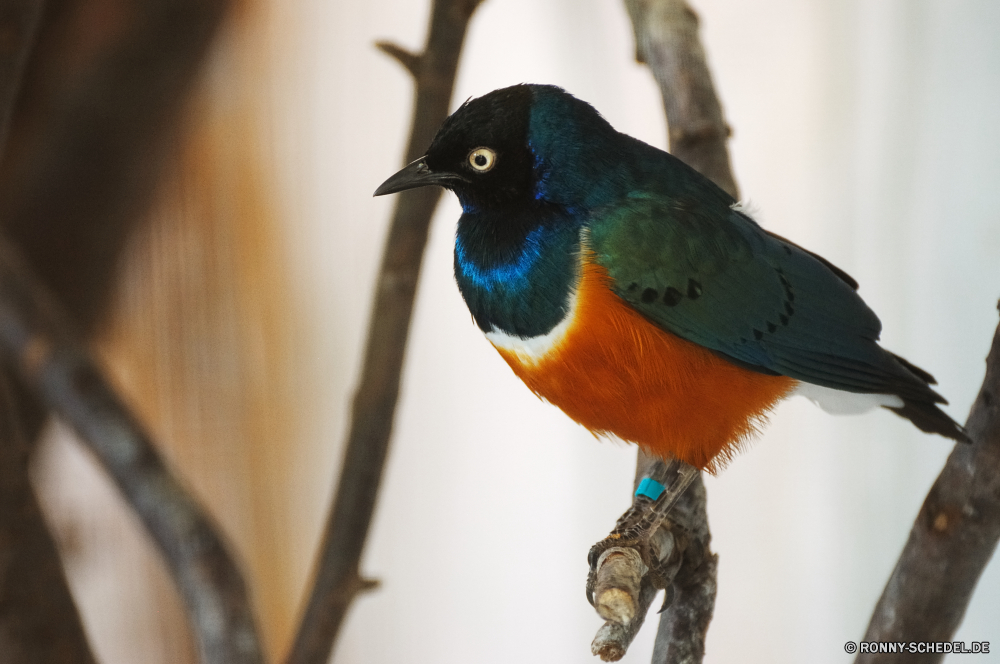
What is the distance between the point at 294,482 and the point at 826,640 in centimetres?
105

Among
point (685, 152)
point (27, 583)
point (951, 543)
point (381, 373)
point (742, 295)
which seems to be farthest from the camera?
point (381, 373)

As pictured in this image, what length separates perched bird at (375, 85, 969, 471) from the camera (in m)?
0.75

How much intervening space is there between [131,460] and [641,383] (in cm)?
66

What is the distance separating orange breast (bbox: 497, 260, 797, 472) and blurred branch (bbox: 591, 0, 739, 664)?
3.2 inches

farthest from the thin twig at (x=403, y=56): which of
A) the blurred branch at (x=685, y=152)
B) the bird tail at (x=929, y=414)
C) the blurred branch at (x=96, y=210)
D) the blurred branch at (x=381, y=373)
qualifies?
the bird tail at (x=929, y=414)

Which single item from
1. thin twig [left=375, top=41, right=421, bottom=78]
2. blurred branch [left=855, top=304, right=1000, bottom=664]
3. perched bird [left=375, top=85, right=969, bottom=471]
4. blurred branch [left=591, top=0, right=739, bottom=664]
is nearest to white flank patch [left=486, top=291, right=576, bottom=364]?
perched bird [left=375, top=85, right=969, bottom=471]

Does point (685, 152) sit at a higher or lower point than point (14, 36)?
higher

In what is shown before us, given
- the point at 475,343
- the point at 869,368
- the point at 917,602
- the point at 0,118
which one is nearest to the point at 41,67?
the point at 0,118

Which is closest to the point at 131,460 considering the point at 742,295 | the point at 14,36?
the point at 14,36

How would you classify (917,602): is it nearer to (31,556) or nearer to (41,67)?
(31,556)

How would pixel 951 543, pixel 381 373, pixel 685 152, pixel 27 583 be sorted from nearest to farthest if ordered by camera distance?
pixel 951 543, pixel 27 583, pixel 685 152, pixel 381 373

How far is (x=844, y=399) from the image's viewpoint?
35.6 inches

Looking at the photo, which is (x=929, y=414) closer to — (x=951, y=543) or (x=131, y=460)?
(x=951, y=543)

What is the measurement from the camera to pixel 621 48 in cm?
136
